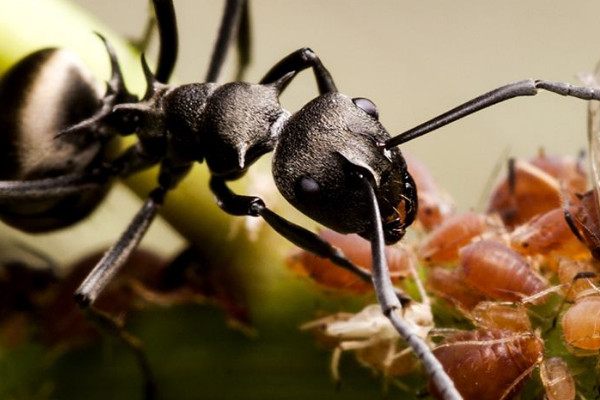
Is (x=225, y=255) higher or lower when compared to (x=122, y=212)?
higher

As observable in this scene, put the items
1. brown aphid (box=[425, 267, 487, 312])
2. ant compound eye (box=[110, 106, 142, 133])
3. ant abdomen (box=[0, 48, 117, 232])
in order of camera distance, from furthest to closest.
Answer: ant compound eye (box=[110, 106, 142, 133]), ant abdomen (box=[0, 48, 117, 232]), brown aphid (box=[425, 267, 487, 312])

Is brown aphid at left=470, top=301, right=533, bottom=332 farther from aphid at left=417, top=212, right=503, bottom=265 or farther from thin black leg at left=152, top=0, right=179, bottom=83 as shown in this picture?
thin black leg at left=152, top=0, right=179, bottom=83

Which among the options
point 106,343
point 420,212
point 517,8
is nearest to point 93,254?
point 106,343

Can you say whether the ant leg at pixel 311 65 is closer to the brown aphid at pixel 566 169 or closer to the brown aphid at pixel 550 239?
the brown aphid at pixel 566 169

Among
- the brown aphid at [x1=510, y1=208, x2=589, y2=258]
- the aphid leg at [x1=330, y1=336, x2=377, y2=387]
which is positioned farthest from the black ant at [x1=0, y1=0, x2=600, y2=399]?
the brown aphid at [x1=510, y1=208, x2=589, y2=258]

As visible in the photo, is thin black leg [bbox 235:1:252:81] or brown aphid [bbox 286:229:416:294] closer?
brown aphid [bbox 286:229:416:294]

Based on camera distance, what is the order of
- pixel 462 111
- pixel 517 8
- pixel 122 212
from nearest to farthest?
pixel 462 111 < pixel 122 212 < pixel 517 8

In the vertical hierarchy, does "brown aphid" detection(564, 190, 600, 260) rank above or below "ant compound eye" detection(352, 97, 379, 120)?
below

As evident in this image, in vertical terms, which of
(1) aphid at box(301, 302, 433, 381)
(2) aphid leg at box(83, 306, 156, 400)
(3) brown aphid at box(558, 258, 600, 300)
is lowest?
(2) aphid leg at box(83, 306, 156, 400)

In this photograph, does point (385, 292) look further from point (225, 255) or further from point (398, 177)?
point (225, 255)
